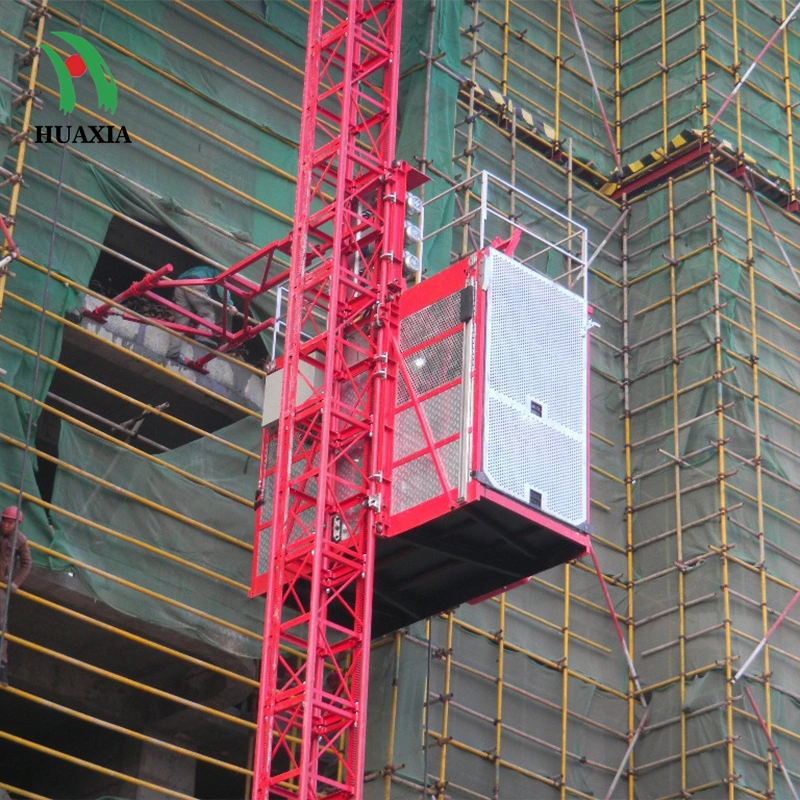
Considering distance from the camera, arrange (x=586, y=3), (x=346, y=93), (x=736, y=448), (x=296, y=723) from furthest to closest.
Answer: (x=586, y=3), (x=736, y=448), (x=346, y=93), (x=296, y=723)

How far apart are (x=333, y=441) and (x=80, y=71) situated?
5.88 m

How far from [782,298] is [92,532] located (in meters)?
13.1

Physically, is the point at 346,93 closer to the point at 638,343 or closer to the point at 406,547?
the point at 406,547

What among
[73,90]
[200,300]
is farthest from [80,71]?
[200,300]

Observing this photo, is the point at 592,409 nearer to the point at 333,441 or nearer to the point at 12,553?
the point at 333,441

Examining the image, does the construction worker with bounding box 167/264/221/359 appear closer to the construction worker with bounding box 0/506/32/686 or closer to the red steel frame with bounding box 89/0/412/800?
the red steel frame with bounding box 89/0/412/800

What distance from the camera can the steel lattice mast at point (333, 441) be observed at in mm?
20688

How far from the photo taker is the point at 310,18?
82.8 ft

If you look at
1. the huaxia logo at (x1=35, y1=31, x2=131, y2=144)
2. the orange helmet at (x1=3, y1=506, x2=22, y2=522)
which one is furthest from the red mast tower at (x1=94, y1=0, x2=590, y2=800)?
the orange helmet at (x1=3, y1=506, x2=22, y2=522)

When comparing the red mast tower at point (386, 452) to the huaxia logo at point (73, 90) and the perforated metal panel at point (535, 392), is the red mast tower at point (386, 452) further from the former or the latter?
the huaxia logo at point (73, 90)

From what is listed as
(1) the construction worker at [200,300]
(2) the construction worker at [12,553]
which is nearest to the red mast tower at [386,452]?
(1) the construction worker at [200,300]

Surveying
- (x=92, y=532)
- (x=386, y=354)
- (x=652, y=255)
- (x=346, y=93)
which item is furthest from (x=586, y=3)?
(x=92, y=532)

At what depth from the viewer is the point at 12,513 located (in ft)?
66.3

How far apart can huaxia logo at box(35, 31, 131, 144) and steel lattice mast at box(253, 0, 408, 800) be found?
2.39 meters
